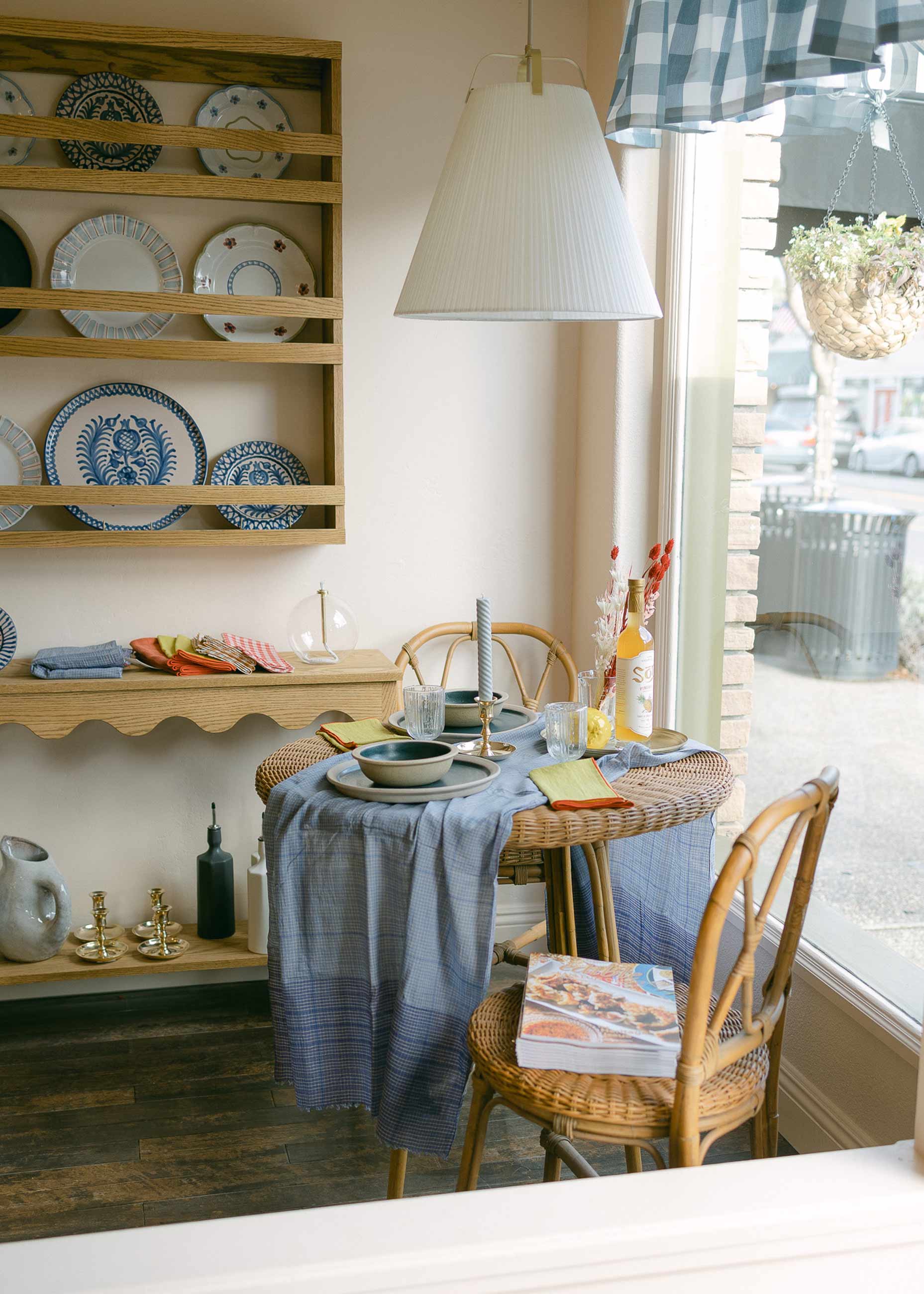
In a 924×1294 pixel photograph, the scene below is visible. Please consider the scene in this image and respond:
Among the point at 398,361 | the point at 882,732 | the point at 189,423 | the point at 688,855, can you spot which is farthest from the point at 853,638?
the point at 189,423

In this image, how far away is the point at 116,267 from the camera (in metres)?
2.76

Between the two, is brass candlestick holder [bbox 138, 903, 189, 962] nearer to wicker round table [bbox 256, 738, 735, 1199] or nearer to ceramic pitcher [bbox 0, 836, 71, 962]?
ceramic pitcher [bbox 0, 836, 71, 962]

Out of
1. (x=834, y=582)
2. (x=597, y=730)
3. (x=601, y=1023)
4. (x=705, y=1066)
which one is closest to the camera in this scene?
(x=705, y=1066)

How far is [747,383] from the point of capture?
97.1 inches

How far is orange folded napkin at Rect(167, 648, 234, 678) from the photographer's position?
2.66m

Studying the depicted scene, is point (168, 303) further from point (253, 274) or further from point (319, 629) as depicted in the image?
point (319, 629)

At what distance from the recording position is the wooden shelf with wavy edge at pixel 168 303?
2600 millimetres

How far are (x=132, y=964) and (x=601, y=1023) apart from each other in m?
1.58

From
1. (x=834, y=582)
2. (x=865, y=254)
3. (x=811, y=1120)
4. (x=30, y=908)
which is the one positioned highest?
(x=865, y=254)

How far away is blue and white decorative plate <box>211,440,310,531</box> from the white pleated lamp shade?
117cm

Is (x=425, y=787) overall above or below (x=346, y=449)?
below

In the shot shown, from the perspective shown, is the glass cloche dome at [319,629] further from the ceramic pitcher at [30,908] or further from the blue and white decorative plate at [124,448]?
the ceramic pitcher at [30,908]

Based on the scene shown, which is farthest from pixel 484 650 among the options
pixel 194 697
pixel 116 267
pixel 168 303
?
pixel 116 267

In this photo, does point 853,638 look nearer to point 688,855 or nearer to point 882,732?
point 882,732
